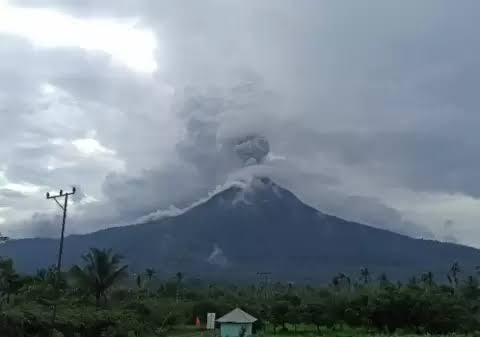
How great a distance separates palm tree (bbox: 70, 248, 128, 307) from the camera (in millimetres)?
53094

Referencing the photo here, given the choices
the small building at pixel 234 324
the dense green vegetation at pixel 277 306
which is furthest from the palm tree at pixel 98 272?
the small building at pixel 234 324

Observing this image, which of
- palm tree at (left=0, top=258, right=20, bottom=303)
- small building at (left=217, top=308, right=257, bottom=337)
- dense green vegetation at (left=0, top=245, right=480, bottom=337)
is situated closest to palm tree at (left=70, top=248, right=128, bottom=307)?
dense green vegetation at (left=0, top=245, right=480, bottom=337)

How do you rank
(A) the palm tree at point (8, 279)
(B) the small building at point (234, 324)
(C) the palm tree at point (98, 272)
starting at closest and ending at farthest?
(B) the small building at point (234, 324) → (C) the palm tree at point (98, 272) → (A) the palm tree at point (8, 279)

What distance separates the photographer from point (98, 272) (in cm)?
5312

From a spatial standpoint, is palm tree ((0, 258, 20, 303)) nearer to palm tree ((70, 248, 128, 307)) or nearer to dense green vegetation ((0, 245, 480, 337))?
dense green vegetation ((0, 245, 480, 337))

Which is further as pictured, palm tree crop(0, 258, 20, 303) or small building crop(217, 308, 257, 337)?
palm tree crop(0, 258, 20, 303)

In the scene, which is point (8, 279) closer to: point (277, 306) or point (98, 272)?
point (98, 272)

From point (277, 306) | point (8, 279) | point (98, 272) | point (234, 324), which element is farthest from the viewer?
point (277, 306)

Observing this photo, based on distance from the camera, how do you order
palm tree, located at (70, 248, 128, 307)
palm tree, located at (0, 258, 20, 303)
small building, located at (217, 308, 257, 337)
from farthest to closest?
palm tree, located at (0, 258, 20, 303) < palm tree, located at (70, 248, 128, 307) < small building, located at (217, 308, 257, 337)

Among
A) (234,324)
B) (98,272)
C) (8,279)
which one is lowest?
(234,324)

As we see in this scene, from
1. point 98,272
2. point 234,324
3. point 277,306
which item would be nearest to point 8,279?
point 98,272

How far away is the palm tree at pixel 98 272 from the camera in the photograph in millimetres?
53094

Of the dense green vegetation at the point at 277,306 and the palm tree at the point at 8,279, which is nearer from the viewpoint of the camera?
the dense green vegetation at the point at 277,306

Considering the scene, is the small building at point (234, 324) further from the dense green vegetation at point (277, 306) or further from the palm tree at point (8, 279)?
the palm tree at point (8, 279)
